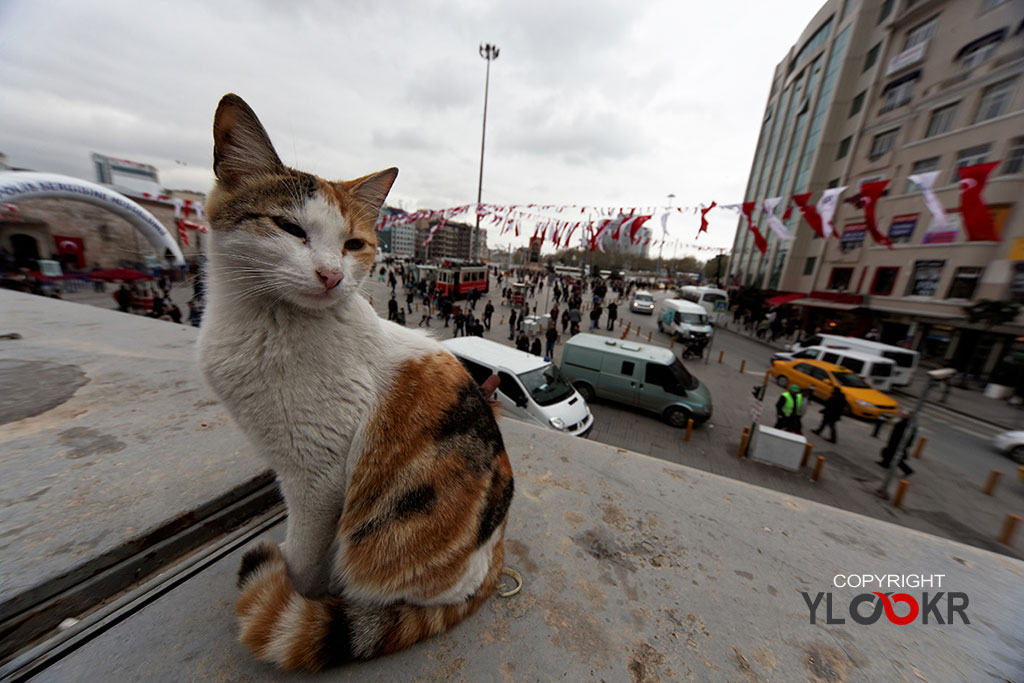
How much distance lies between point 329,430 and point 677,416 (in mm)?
8388

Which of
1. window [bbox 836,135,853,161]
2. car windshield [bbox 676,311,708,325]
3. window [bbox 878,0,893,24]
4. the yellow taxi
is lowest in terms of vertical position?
the yellow taxi

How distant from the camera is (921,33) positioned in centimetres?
1767

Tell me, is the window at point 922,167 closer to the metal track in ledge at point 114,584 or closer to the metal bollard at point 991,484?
the metal bollard at point 991,484

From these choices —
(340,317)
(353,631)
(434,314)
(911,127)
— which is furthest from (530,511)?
(911,127)

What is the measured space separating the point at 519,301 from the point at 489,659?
20512 millimetres

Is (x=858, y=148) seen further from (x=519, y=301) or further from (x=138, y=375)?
(x=138, y=375)

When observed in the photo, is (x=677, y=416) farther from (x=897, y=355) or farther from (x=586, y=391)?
(x=897, y=355)

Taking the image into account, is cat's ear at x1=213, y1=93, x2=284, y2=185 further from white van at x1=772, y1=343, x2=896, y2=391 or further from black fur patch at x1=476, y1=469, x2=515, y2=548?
white van at x1=772, y1=343, x2=896, y2=391

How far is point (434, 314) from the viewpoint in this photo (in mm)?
19844

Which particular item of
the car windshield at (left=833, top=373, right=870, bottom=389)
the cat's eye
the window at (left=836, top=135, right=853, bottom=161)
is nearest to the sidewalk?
the car windshield at (left=833, top=373, right=870, bottom=389)

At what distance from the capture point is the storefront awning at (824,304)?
1886cm

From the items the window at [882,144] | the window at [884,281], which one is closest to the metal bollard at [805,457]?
the window at [884,281]

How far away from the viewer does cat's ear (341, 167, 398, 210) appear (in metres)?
1.65

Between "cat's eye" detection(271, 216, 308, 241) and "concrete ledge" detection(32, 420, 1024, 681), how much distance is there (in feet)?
4.90
